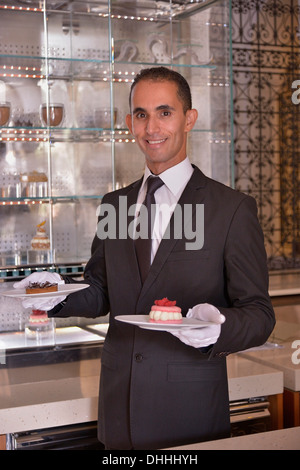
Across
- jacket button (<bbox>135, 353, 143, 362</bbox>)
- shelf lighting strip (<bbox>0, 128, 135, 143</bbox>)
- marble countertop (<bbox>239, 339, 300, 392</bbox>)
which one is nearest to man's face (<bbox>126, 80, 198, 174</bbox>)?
jacket button (<bbox>135, 353, 143, 362</bbox>)

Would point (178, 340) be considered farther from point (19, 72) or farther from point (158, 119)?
point (19, 72)

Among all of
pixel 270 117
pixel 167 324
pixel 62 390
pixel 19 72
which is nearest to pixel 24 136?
pixel 19 72

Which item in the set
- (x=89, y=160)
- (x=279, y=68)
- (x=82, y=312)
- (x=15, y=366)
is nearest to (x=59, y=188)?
(x=89, y=160)

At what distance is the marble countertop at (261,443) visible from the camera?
1.54 metres

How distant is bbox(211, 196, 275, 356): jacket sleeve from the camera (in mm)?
1602

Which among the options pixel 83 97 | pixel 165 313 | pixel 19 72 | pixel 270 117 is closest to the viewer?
pixel 165 313

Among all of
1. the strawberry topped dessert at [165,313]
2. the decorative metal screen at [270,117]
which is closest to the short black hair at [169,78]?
the strawberry topped dessert at [165,313]

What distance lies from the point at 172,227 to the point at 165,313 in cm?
31

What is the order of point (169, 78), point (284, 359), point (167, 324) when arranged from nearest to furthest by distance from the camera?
1. point (167, 324)
2. point (169, 78)
3. point (284, 359)

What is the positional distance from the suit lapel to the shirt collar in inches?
1.0

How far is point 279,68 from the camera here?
26.7 feet

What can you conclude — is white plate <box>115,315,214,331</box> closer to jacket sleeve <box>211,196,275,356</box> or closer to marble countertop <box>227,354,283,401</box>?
jacket sleeve <box>211,196,275,356</box>

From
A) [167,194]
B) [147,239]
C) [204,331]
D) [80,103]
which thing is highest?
[80,103]

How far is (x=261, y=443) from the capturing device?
1.57 metres
